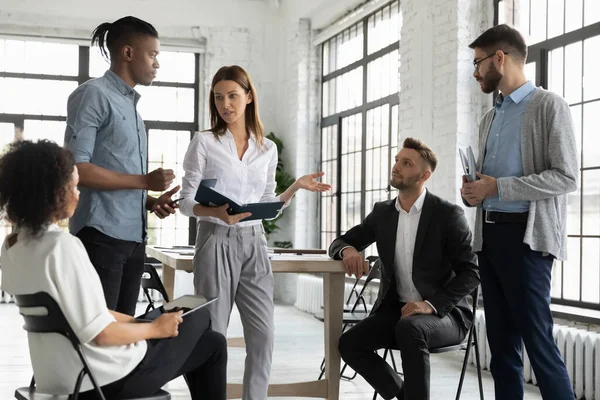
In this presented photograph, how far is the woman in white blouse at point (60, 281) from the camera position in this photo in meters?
2.11

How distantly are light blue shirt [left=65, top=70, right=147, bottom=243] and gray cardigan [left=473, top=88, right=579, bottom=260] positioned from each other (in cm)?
145

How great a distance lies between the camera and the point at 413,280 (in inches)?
142

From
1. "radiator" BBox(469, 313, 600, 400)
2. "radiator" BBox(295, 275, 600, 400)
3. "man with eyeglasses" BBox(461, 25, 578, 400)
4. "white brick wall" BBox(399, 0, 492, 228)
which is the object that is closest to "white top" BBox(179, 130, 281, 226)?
"man with eyeglasses" BBox(461, 25, 578, 400)

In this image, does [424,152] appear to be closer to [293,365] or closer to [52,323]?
[52,323]

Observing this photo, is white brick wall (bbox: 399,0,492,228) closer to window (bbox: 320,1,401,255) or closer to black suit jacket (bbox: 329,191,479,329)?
window (bbox: 320,1,401,255)

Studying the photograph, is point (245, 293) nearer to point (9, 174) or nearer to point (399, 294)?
point (399, 294)

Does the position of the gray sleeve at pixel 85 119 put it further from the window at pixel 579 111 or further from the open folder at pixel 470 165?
the window at pixel 579 111

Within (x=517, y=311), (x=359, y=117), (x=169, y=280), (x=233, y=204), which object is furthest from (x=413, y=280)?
(x=359, y=117)

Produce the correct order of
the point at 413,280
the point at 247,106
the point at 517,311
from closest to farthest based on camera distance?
the point at 517,311 < the point at 247,106 < the point at 413,280

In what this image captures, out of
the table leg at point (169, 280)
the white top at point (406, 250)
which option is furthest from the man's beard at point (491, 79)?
the table leg at point (169, 280)

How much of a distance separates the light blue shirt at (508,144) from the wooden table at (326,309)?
94cm

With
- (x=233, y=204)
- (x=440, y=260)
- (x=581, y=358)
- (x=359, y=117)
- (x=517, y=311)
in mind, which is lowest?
(x=581, y=358)

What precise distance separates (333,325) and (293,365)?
2124mm

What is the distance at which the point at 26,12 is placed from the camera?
32.7 feet
